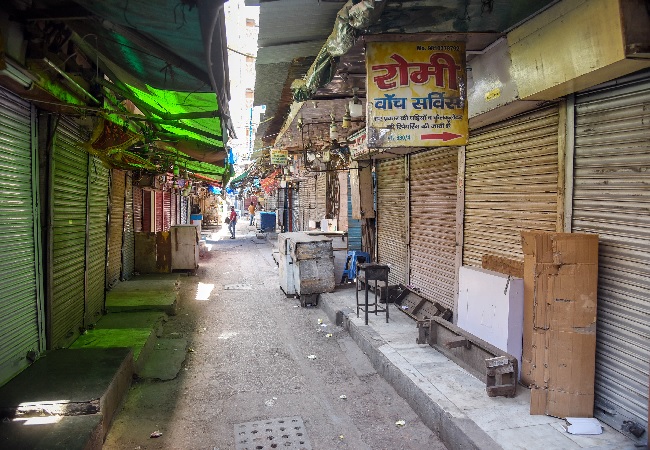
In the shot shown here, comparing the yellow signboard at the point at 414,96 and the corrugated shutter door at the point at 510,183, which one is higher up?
the yellow signboard at the point at 414,96

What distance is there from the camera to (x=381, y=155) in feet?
36.7

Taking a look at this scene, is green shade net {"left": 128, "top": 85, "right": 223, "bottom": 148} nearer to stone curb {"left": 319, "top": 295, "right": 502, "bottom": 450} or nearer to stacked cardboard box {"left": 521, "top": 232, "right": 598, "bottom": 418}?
stone curb {"left": 319, "top": 295, "right": 502, "bottom": 450}

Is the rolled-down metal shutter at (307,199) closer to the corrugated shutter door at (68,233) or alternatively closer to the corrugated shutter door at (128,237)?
the corrugated shutter door at (128,237)

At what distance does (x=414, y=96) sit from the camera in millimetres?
5219

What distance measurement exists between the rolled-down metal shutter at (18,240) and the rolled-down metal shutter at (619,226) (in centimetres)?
679

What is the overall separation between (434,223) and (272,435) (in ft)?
18.5

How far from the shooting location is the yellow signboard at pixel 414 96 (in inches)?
203

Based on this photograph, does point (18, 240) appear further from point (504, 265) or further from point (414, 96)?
point (504, 265)

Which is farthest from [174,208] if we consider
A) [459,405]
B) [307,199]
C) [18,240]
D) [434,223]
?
[459,405]

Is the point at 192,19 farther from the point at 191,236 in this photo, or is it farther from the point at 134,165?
the point at 191,236

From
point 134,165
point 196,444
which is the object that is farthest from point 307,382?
point 134,165

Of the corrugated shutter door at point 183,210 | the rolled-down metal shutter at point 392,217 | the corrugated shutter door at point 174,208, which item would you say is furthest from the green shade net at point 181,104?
the corrugated shutter door at point 183,210

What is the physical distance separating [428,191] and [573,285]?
503 cm

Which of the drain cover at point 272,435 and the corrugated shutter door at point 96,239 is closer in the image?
the drain cover at point 272,435
